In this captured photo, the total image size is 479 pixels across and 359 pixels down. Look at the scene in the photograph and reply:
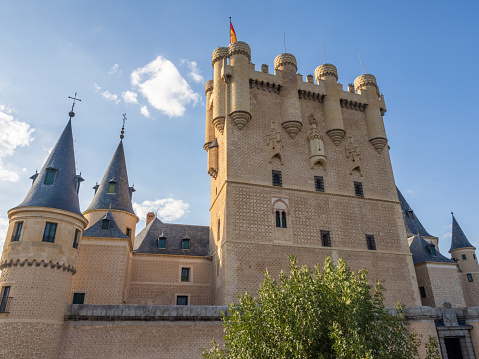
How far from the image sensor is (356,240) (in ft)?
76.4

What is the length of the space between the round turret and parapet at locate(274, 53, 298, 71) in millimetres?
2325

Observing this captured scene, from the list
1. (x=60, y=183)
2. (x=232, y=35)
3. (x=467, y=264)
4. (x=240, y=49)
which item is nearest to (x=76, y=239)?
(x=60, y=183)

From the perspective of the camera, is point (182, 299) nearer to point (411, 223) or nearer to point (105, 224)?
point (105, 224)

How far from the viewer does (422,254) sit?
2784cm

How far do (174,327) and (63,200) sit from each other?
7551 mm

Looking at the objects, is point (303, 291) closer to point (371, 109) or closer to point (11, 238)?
point (11, 238)

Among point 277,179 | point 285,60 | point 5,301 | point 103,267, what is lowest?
point 5,301

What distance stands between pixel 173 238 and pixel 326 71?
17.2 meters

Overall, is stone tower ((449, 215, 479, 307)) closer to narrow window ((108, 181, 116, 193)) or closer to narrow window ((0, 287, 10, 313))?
narrow window ((108, 181, 116, 193))

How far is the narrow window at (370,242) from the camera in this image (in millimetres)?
23531

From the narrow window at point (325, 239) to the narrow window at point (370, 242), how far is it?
2828 millimetres

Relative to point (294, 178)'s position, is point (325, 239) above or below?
below

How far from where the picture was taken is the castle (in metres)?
14.5

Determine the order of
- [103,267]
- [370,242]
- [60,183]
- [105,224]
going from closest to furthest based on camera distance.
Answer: [60,183]
[103,267]
[105,224]
[370,242]
